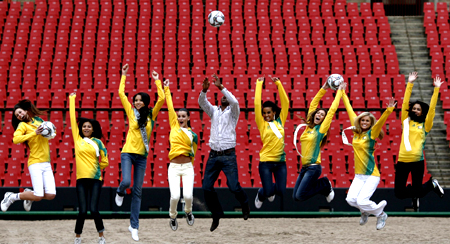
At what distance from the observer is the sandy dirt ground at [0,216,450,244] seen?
10422 mm

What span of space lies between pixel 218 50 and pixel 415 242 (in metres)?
11.9

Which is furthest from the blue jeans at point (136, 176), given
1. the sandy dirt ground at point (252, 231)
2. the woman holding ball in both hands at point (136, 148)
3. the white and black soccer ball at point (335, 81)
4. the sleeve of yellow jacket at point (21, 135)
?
the white and black soccer ball at point (335, 81)

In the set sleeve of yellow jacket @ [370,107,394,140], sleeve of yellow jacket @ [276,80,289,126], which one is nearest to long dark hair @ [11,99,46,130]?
sleeve of yellow jacket @ [276,80,289,126]

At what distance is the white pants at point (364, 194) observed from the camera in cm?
987

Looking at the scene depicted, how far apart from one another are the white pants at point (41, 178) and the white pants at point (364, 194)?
5022 mm

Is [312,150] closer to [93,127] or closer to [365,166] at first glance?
[365,166]

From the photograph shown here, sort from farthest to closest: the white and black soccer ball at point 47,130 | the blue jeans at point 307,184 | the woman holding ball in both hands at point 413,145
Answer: the blue jeans at point 307,184 < the woman holding ball in both hands at point 413,145 < the white and black soccer ball at point 47,130

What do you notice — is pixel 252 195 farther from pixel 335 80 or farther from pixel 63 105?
pixel 63 105

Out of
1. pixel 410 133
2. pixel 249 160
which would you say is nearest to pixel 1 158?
pixel 249 160

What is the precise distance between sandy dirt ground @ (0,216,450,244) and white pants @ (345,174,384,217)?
0.68 m

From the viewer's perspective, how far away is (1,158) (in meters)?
15.9

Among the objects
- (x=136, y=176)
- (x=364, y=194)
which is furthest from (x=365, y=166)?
(x=136, y=176)

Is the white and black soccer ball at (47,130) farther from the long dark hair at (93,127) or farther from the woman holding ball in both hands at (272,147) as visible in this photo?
the woman holding ball in both hands at (272,147)

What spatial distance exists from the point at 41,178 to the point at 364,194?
5.41 m
